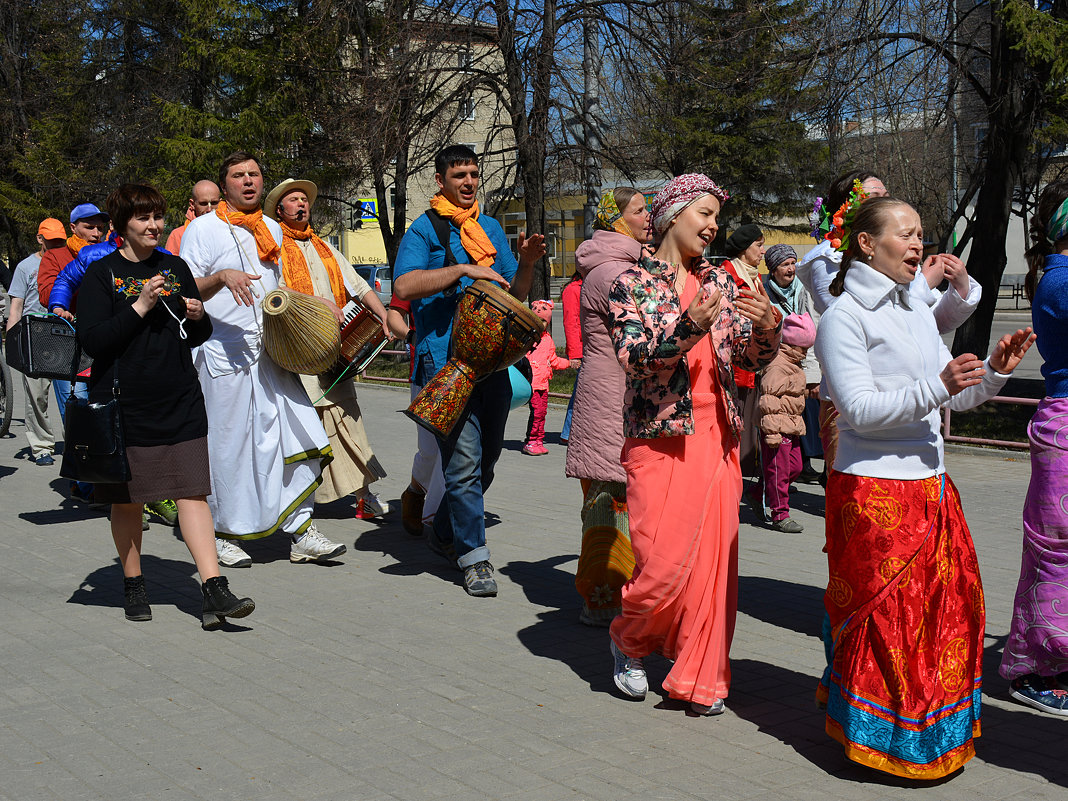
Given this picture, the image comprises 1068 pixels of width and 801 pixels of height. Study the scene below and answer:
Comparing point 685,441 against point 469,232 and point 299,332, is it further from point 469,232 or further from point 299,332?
point 299,332

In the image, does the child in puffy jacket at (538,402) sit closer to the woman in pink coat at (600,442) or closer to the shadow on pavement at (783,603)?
the shadow on pavement at (783,603)

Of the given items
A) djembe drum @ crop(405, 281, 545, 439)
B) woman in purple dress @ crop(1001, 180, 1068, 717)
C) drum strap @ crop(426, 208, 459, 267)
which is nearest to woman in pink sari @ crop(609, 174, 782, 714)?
woman in purple dress @ crop(1001, 180, 1068, 717)

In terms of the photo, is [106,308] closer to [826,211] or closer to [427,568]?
[427,568]

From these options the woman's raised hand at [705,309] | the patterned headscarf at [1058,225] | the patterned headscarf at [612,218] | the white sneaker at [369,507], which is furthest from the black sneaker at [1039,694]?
the white sneaker at [369,507]

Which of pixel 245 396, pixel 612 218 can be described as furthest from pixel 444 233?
pixel 245 396

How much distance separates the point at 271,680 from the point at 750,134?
3137 cm

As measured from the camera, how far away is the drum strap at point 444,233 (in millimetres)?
6727

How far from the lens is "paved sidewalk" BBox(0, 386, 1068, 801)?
13.1 ft

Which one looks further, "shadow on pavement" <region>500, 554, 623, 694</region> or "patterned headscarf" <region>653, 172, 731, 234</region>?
"shadow on pavement" <region>500, 554, 623, 694</region>

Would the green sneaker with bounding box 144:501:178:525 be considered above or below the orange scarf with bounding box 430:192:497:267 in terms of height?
below

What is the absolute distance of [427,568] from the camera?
7074 mm

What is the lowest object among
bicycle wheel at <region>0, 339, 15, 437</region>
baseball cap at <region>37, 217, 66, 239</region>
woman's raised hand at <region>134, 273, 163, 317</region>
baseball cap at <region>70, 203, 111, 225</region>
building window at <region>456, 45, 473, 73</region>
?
bicycle wheel at <region>0, 339, 15, 437</region>

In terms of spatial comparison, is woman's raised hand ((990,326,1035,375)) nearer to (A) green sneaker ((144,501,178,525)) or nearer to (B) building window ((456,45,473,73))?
(A) green sneaker ((144,501,178,525))

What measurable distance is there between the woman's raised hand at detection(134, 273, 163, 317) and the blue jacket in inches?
85.0
